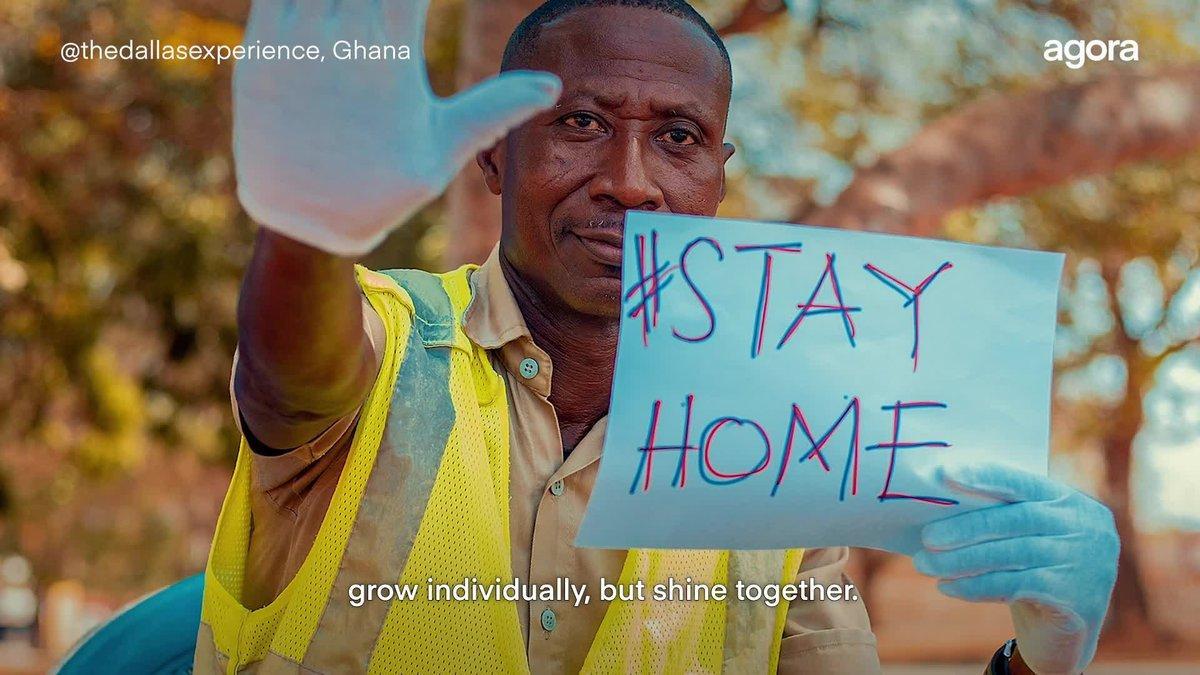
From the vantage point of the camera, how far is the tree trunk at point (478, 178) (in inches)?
185

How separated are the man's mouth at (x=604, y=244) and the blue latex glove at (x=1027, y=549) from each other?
1.58 feet

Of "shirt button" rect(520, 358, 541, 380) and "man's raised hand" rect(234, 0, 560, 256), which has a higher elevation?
"man's raised hand" rect(234, 0, 560, 256)

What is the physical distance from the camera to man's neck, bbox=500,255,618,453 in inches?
72.4

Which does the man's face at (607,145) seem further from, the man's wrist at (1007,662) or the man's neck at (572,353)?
the man's wrist at (1007,662)

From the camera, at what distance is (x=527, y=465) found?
1808 mm

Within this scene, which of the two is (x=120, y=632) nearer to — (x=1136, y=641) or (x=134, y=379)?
(x=134, y=379)

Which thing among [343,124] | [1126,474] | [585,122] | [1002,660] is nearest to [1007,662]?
[1002,660]

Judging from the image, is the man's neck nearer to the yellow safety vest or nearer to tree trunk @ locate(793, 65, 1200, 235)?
the yellow safety vest

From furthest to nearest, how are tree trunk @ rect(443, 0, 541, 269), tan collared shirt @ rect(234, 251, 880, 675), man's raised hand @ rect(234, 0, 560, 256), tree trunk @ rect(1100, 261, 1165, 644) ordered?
tree trunk @ rect(1100, 261, 1165, 644) < tree trunk @ rect(443, 0, 541, 269) < tan collared shirt @ rect(234, 251, 880, 675) < man's raised hand @ rect(234, 0, 560, 256)

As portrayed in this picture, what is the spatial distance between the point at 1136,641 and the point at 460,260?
14.1 meters

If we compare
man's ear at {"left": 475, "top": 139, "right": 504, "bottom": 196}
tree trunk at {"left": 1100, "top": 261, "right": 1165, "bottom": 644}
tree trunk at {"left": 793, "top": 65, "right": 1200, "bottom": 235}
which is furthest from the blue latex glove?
tree trunk at {"left": 1100, "top": 261, "right": 1165, "bottom": 644}

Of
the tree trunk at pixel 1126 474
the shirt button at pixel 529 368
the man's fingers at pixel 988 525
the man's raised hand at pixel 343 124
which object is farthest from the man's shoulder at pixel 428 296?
the tree trunk at pixel 1126 474

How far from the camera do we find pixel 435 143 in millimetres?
1245

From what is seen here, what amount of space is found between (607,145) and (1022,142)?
3957 mm
